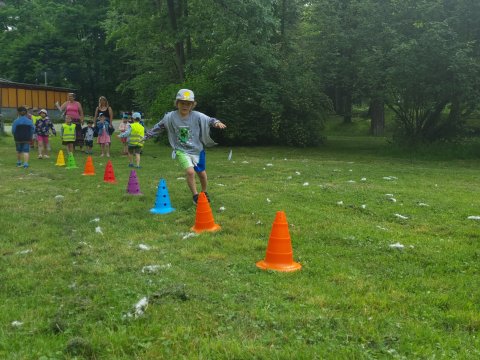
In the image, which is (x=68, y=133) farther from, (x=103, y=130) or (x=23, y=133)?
(x=23, y=133)

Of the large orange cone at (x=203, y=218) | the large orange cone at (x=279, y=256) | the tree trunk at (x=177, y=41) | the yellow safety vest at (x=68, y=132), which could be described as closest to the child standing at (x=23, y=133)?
the yellow safety vest at (x=68, y=132)

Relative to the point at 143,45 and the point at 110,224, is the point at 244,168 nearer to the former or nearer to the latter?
the point at 110,224

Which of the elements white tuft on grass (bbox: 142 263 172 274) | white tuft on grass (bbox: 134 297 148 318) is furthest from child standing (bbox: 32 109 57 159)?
white tuft on grass (bbox: 134 297 148 318)

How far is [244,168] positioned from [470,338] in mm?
10377

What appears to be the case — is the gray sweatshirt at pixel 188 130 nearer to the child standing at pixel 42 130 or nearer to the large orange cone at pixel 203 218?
the large orange cone at pixel 203 218

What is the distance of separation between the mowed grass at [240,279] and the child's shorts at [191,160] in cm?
64

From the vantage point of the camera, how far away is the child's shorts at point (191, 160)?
7753 millimetres

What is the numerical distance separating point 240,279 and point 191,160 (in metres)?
3.71

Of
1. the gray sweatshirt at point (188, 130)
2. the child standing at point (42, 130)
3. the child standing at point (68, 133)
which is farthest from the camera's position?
the child standing at point (42, 130)

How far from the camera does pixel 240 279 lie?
14.5 ft

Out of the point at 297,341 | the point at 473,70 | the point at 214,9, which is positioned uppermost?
the point at 214,9

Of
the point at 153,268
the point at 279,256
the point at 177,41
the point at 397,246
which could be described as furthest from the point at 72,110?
the point at 397,246

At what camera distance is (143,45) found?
81.4 feet

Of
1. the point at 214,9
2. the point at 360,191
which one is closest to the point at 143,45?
the point at 214,9
